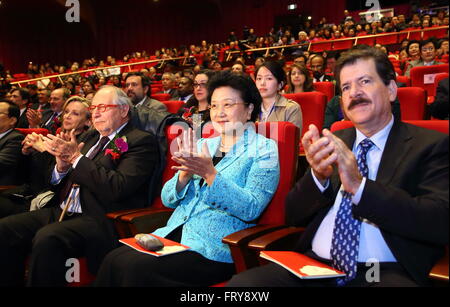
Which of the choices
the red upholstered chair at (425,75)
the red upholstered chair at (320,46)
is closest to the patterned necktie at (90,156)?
the red upholstered chair at (425,75)

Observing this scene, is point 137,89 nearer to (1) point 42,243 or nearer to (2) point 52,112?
(2) point 52,112

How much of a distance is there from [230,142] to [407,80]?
2409 mm

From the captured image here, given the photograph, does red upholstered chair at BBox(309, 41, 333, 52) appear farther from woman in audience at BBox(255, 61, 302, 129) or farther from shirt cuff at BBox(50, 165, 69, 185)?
shirt cuff at BBox(50, 165, 69, 185)

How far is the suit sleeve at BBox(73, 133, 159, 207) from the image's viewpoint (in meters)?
1.70

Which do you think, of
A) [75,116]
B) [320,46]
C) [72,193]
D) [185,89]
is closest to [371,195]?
[72,193]

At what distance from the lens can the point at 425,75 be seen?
333 centimetres

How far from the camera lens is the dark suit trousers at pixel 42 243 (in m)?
1.56

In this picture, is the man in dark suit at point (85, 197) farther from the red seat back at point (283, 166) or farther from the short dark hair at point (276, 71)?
the short dark hair at point (276, 71)

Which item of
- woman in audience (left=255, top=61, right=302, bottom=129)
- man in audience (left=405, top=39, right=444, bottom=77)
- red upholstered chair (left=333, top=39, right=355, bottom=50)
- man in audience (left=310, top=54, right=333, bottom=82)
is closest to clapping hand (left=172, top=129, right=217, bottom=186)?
woman in audience (left=255, top=61, right=302, bottom=129)

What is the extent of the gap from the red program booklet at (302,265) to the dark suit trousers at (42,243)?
0.80 meters

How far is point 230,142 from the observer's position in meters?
1.58

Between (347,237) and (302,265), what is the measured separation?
13 cm
